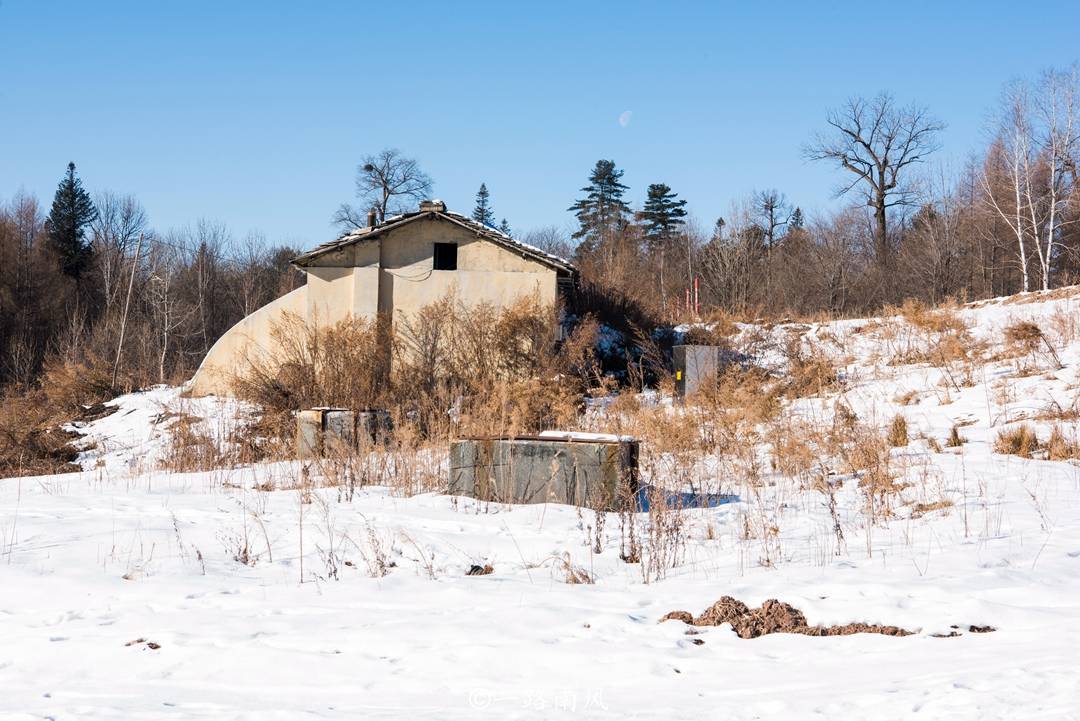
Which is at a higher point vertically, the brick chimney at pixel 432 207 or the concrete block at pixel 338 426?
the brick chimney at pixel 432 207

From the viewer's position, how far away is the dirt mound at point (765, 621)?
455cm

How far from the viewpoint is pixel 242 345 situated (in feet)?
72.9

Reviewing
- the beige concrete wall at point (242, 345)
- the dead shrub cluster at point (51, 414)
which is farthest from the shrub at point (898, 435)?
the dead shrub cluster at point (51, 414)

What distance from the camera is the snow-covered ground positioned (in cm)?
372

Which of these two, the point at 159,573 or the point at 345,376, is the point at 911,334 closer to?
the point at 345,376

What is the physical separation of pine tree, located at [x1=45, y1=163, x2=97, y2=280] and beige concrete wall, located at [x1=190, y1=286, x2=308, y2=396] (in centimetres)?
3299

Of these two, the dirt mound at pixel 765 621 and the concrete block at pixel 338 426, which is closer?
the dirt mound at pixel 765 621

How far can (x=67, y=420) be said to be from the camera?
22375 millimetres

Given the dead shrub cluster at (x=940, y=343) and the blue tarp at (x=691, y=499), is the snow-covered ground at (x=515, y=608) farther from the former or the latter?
the dead shrub cluster at (x=940, y=343)

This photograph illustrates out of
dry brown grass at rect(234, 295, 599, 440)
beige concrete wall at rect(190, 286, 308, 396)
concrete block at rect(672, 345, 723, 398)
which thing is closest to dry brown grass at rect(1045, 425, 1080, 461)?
concrete block at rect(672, 345, 723, 398)

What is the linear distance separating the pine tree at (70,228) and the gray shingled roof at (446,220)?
1413 inches

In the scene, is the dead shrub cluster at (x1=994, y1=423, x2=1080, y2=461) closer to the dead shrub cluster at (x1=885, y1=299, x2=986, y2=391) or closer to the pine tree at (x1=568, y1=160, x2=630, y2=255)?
the dead shrub cluster at (x1=885, y1=299, x2=986, y2=391)

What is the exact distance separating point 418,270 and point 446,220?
1450mm

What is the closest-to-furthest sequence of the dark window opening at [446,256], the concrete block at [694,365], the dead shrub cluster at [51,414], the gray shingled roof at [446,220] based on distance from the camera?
the dead shrub cluster at [51,414], the concrete block at [694,365], the gray shingled roof at [446,220], the dark window opening at [446,256]
